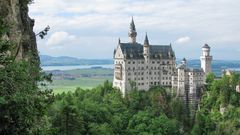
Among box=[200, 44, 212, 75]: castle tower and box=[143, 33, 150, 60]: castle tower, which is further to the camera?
box=[200, 44, 212, 75]: castle tower

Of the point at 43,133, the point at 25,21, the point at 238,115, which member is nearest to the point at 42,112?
the point at 43,133

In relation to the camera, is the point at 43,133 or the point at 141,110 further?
the point at 141,110

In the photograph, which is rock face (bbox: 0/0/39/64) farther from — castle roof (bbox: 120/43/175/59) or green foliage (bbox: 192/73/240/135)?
castle roof (bbox: 120/43/175/59)

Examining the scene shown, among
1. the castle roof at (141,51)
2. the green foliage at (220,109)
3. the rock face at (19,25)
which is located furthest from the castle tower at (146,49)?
the rock face at (19,25)

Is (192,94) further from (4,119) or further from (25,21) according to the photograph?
(4,119)

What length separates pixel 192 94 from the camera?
117 metres

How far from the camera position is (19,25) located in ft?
107

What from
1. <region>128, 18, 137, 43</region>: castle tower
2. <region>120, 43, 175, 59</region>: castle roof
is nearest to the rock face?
<region>120, 43, 175, 59</region>: castle roof

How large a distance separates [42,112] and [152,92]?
9198 centimetres

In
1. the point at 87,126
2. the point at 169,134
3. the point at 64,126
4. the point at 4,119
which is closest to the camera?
the point at 4,119

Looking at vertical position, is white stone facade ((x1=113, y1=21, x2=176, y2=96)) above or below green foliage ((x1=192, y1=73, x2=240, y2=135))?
above

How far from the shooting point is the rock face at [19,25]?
97.5ft

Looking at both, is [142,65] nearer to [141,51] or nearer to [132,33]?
[141,51]

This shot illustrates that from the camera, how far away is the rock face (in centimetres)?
2970
